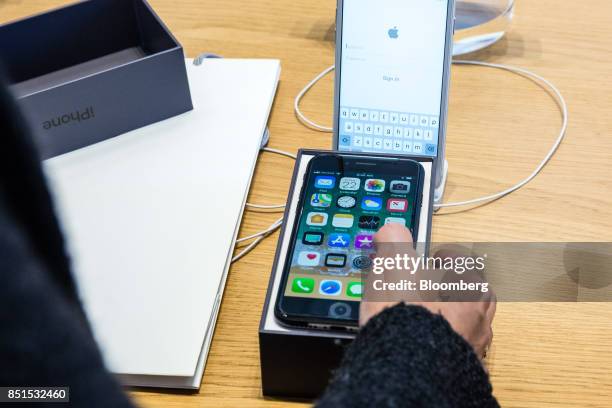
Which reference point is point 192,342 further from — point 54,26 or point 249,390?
point 54,26

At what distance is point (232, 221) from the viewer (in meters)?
0.72

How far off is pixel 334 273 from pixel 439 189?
201 mm

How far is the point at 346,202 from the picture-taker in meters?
0.66

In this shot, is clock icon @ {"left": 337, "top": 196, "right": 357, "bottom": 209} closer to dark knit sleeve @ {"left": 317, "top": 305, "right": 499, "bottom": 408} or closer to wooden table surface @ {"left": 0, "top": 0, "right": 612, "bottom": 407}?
wooden table surface @ {"left": 0, "top": 0, "right": 612, "bottom": 407}

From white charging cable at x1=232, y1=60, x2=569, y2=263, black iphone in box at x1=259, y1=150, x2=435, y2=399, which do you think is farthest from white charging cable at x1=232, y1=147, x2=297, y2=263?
black iphone in box at x1=259, y1=150, x2=435, y2=399

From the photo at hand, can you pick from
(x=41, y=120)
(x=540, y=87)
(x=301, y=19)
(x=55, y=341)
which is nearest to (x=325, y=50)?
(x=301, y=19)

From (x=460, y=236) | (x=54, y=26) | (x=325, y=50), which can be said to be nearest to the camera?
(x=460, y=236)

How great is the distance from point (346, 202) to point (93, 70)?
1.30ft

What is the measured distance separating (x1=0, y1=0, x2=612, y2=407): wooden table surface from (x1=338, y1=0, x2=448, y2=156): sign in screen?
8cm

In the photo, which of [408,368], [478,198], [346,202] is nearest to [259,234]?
[346,202]

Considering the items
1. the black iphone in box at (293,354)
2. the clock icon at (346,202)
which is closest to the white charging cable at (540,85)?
the clock icon at (346,202)

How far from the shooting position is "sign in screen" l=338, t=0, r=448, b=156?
720 millimetres

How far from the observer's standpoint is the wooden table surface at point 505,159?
61 cm

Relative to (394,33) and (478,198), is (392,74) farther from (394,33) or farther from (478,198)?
(478,198)
